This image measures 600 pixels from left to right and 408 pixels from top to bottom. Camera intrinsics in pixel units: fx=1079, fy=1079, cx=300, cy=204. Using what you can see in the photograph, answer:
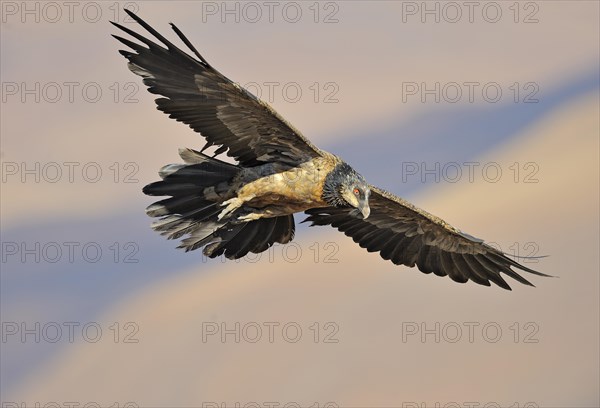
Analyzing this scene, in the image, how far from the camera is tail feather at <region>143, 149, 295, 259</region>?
13.1m

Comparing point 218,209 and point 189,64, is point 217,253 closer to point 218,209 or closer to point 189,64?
point 218,209

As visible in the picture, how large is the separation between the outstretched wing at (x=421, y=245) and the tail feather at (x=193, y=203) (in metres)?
1.91

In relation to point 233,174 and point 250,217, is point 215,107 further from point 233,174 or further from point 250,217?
point 250,217

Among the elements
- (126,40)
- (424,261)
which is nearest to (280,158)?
(126,40)

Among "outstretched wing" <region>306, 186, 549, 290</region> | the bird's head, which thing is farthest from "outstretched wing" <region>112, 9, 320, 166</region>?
"outstretched wing" <region>306, 186, 549, 290</region>

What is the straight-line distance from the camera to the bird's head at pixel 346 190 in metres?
12.8

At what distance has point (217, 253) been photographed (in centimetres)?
1401

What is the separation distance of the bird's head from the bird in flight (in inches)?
0.5

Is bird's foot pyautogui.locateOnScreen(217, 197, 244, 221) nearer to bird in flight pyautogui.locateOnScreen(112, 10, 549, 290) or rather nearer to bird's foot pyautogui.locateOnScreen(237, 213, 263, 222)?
bird in flight pyautogui.locateOnScreen(112, 10, 549, 290)

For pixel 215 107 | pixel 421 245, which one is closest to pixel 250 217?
pixel 215 107

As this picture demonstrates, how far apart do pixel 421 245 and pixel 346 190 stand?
3.03 meters

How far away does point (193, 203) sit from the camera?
525 inches

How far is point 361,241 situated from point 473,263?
5.37 feet

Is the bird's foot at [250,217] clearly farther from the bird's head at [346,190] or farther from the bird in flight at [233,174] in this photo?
the bird's head at [346,190]
